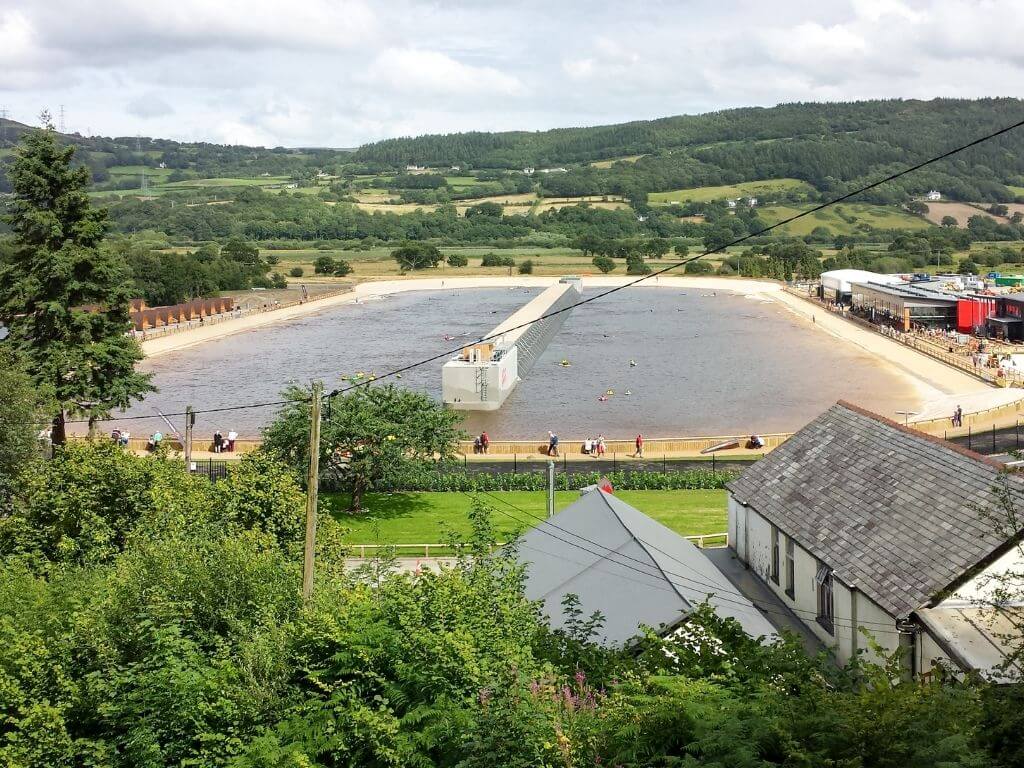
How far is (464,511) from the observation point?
3194 centimetres

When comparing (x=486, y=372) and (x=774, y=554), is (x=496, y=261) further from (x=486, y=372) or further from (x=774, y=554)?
(x=774, y=554)

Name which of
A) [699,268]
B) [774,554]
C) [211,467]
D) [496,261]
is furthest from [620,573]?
[496,261]

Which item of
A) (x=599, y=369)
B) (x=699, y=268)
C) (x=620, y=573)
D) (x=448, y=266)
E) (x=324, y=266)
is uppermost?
(x=324, y=266)

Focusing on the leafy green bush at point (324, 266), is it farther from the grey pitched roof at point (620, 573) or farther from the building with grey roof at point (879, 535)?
the grey pitched roof at point (620, 573)

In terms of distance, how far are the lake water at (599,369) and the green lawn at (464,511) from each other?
41.5 feet

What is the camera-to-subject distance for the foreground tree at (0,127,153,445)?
99.7ft

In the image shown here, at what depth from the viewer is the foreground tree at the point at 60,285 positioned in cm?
3039

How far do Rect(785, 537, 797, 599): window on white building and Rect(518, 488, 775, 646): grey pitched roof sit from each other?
5.35 ft

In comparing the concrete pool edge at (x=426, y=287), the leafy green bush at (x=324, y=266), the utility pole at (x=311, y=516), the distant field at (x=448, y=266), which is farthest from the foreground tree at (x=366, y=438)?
the leafy green bush at (x=324, y=266)

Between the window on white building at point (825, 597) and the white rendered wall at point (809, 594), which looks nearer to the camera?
the white rendered wall at point (809, 594)

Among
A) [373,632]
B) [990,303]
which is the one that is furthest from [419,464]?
[990,303]

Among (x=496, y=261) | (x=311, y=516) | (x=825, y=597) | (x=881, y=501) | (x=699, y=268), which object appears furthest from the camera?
(x=496, y=261)

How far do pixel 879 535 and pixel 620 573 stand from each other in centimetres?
428

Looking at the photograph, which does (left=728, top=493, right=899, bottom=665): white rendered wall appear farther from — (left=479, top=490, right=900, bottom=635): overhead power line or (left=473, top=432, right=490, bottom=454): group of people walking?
(left=473, top=432, right=490, bottom=454): group of people walking
